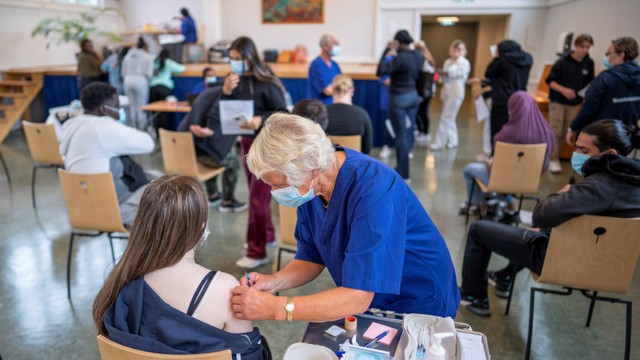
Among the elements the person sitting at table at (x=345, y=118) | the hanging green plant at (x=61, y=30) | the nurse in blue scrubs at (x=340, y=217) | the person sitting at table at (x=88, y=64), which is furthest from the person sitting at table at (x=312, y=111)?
the hanging green plant at (x=61, y=30)

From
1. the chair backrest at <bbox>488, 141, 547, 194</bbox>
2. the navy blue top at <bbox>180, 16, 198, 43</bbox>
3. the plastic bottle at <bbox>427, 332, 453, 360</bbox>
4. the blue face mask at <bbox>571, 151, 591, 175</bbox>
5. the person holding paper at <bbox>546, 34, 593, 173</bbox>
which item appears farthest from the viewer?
the navy blue top at <bbox>180, 16, 198, 43</bbox>

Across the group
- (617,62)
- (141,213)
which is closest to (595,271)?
(141,213)

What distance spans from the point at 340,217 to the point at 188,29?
31.0 ft

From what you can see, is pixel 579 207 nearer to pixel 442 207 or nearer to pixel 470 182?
pixel 470 182

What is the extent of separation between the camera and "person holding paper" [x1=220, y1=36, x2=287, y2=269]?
2.96 m

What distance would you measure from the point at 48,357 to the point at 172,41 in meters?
7.90

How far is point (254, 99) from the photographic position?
3.09 meters

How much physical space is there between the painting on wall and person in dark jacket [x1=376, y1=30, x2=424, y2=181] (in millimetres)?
5296

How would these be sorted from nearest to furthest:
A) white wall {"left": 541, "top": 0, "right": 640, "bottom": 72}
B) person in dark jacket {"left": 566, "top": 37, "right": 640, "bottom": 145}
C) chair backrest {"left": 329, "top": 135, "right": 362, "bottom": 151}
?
chair backrest {"left": 329, "top": 135, "right": 362, "bottom": 151} < person in dark jacket {"left": 566, "top": 37, "right": 640, "bottom": 145} < white wall {"left": 541, "top": 0, "right": 640, "bottom": 72}

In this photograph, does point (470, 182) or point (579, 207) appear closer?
point (579, 207)

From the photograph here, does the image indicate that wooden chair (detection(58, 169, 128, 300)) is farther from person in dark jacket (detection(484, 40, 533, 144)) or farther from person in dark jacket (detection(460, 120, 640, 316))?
person in dark jacket (detection(484, 40, 533, 144))

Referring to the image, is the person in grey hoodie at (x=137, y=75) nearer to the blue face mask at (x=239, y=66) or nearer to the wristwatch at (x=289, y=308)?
the blue face mask at (x=239, y=66)

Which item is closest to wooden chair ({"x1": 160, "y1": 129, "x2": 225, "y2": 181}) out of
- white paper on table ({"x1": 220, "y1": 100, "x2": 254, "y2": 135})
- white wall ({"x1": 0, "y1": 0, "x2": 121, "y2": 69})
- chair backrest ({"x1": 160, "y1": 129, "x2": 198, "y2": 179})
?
chair backrest ({"x1": 160, "y1": 129, "x2": 198, "y2": 179})

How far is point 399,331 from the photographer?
1.30 meters
